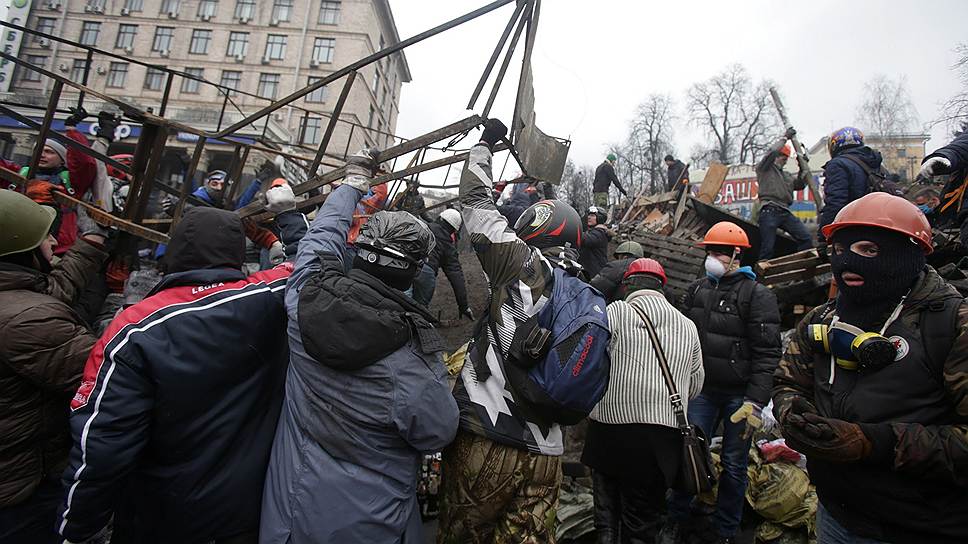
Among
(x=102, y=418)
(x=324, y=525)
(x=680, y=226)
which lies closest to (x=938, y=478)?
(x=324, y=525)

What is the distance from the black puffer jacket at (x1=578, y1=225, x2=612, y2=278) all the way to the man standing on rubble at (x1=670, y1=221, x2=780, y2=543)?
312cm

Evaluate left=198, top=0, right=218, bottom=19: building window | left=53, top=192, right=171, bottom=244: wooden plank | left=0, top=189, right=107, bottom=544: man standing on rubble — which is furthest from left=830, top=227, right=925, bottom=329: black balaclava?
left=198, top=0, right=218, bottom=19: building window

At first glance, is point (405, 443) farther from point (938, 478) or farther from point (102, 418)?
point (938, 478)

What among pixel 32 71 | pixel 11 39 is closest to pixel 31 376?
pixel 11 39

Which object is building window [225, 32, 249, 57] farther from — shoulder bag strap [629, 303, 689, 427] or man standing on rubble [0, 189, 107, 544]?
shoulder bag strap [629, 303, 689, 427]

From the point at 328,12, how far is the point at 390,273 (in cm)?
4168

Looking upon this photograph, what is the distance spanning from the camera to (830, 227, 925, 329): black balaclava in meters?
1.71

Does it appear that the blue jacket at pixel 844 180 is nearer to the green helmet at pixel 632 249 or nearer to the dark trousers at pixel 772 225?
the dark trousers at pixel 772 225

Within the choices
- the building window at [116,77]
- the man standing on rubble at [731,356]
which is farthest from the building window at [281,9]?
the man standing on rubble at [731,356]

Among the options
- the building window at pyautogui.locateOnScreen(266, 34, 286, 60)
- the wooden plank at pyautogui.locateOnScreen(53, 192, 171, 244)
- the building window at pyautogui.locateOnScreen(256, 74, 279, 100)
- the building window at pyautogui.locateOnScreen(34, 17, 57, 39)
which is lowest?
the wooden plank at pyautogui.locateOnScreen(53, 192, 171, 244)

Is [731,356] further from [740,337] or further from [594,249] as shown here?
[594,249]

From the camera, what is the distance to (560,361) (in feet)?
6.25

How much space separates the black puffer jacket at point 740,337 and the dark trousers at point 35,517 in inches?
156

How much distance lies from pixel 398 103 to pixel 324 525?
→ 48.4 m
